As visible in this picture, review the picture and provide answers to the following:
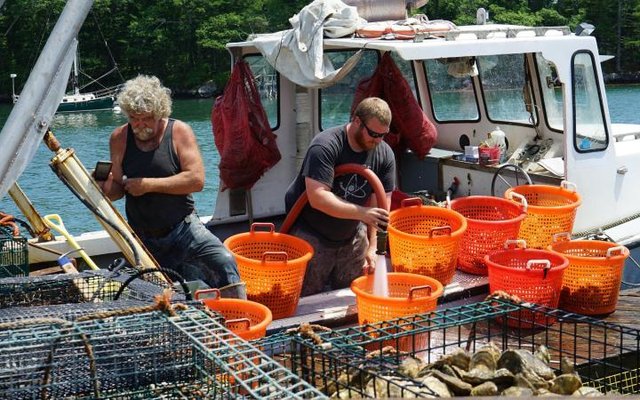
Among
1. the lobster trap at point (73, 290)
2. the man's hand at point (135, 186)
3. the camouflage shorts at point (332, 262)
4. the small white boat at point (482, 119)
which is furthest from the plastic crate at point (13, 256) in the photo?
the camouflage shorts at point (332, 262)

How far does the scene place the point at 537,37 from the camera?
7.37 metres

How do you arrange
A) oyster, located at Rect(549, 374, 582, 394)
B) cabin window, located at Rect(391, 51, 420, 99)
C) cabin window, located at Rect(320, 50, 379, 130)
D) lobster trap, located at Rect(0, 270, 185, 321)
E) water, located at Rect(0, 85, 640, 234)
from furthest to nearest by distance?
water, located at Rect(0, 85, 640, 234)
cabin window, located at Rect(391, 51, 420, 99)
cabin window, located at Rect(320, 50, 379, 130)
lobster trap, located at Rect(0, 270, 185, 321)
oyster, located at Rect(549, 374, 582, 394)

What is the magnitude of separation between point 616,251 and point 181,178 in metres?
2.98

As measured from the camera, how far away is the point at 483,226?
6.45 m

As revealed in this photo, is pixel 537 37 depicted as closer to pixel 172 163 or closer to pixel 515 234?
pixel 515 234

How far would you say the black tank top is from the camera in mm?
5477

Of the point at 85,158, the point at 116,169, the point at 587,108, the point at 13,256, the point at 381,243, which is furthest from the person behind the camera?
the point at 85,158

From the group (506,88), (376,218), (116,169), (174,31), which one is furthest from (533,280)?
(174,31)

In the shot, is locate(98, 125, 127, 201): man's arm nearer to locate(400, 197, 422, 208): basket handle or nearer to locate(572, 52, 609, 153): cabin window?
locate(400, 197, 422, 208): basket handle

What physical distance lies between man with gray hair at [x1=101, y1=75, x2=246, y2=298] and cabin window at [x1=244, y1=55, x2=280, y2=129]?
8.97 feet

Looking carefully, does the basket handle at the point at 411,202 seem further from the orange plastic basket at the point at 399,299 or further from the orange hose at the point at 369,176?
the orange plastic basket at the point at 399,299

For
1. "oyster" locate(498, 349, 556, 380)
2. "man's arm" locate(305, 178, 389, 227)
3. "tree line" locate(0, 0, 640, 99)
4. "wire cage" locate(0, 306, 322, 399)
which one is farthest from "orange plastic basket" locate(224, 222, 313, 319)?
"tree line" locate(0, 0, 640, 99)

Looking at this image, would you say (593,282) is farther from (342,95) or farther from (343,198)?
(342,95)

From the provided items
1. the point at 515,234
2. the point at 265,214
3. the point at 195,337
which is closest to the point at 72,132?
the point at 265,214
